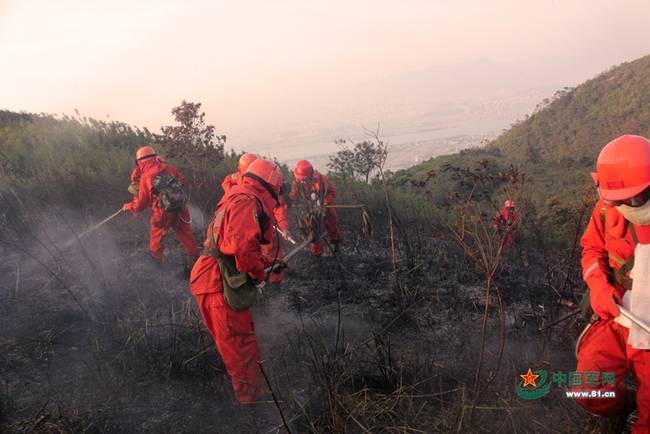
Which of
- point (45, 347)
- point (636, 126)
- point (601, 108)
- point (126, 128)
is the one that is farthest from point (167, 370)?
point (601, 108)

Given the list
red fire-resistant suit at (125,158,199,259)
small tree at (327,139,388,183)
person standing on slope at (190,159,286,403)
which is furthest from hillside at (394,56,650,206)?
person standing on slope at (190,159,286,403)

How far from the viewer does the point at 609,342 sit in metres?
2.27

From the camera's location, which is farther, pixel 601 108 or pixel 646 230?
pixel 601 108

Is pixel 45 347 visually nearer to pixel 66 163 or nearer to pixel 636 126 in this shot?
pixel 66 163

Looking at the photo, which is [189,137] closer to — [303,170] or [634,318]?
[303,170]

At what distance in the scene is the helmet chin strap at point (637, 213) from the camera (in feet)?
6.77

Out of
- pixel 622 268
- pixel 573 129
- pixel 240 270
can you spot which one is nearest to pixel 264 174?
pixel 240 270

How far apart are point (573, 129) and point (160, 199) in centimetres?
4024

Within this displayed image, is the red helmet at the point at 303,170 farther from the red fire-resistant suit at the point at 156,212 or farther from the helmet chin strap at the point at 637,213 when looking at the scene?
the helmet chin strap at the point at 637,213

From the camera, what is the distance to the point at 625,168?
2064 millimetres

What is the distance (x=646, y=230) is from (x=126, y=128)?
12.0m

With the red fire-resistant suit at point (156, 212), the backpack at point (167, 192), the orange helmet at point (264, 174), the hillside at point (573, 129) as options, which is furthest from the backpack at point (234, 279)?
the hillside at point (573, 129)

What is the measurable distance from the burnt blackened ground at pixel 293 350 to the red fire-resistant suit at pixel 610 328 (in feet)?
1.60

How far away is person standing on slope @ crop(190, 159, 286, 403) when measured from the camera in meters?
2.90
